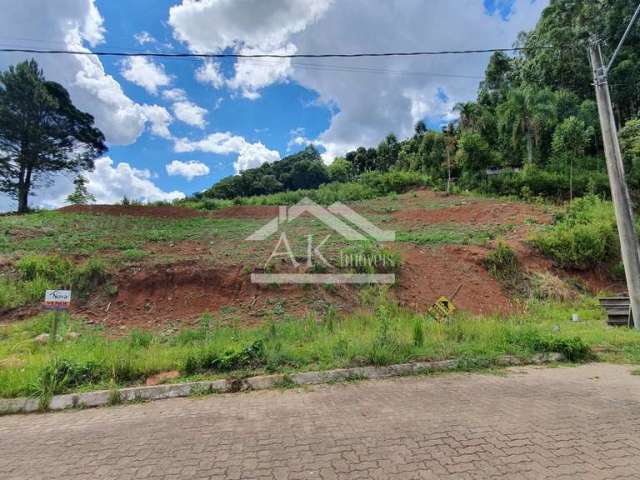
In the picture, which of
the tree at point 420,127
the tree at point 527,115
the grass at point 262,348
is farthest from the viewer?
the tree at point 420,127

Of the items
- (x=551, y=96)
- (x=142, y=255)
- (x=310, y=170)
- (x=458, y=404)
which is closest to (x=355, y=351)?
(x=458, y=404)

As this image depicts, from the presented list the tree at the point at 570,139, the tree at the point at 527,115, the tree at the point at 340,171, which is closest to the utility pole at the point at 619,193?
the tree at the point at 570,139

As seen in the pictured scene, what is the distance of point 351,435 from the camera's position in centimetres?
304

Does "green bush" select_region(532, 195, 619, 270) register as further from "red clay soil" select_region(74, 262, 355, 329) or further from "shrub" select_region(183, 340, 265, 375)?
"shrub" select_region(183, 340, 265, 375)

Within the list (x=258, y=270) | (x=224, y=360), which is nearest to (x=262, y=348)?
(x=224, y=360)

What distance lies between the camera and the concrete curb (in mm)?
3957

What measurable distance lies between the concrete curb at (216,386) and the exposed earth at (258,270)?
295 centimetres

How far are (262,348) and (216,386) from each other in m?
0.83

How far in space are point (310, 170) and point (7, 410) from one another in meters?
53.1

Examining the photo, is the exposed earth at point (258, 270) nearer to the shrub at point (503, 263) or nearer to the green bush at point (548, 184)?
the shrub at point (503, 263)

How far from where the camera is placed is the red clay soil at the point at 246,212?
687 inches

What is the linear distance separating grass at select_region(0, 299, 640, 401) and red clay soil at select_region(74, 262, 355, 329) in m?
0.61

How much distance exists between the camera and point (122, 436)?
316 cm

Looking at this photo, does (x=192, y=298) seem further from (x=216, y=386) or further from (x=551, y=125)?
(x=551, y=125)
